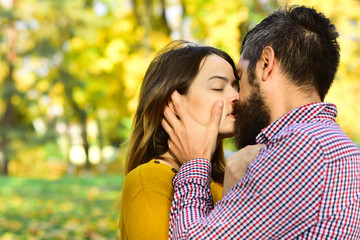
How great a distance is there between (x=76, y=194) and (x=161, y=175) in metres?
11.3

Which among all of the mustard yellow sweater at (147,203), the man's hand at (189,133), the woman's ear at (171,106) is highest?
the woman's ear at (171,106)

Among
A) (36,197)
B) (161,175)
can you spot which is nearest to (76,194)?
(36,197)

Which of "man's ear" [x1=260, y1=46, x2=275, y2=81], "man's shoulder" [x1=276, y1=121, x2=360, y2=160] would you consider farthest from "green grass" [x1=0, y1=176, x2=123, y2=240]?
"man's shoulder" [x1=276, y1=121, x2=360, y2=160]

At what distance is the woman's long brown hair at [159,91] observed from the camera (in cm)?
235

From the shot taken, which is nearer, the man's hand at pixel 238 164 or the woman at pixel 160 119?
the man's hand at pixel 238 164

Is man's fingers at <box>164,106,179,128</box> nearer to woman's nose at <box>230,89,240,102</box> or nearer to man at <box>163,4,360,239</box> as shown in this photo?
man at <box>163,4,360,239</box>

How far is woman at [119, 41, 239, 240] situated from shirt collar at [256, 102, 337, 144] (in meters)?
0.42

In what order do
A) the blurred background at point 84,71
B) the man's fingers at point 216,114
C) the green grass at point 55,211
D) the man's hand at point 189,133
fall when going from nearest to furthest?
the man's hand at point 189,133 < the man's fingers at point 216,114 < the green grass at point 55,211 < the blurred background at point 84,71

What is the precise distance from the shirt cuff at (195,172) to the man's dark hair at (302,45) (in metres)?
0.50

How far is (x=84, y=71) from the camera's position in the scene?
1602 cm

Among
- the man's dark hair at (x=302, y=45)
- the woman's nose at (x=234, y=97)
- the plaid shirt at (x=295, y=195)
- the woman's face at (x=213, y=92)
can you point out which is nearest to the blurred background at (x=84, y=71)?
the woman's face at (x=213, y=92)

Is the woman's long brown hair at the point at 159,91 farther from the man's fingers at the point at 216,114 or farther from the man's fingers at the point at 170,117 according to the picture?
the man's fingers at the point at 216,114

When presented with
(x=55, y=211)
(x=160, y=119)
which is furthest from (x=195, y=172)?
(x=55, y=211)

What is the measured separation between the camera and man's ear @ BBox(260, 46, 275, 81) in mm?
1941
